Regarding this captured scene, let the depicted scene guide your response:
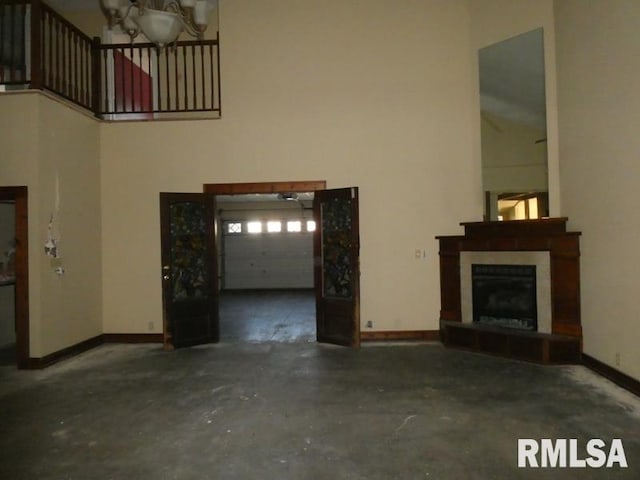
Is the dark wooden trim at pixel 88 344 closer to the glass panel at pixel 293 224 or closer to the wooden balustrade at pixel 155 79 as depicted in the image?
the wooden balustrade at pixel 155 79

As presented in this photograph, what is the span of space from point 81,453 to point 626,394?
4.24 metres

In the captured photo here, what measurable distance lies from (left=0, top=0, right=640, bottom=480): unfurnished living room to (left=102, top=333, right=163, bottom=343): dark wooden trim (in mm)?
41

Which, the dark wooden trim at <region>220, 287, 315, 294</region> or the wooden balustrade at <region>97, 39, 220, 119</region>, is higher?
the wooden balustrade at <region>97, 39, 220, 119</region>

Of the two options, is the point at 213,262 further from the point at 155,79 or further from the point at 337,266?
the point at 155,79

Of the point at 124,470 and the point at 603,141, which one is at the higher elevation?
the point at 603,141

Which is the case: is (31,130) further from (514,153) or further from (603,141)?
(514,153)

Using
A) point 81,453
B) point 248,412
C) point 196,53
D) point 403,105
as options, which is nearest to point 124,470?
point 81,453

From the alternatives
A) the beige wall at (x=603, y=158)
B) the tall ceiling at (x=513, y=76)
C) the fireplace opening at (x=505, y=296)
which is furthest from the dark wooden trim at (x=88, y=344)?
the beige wall at (x=603, y=158)

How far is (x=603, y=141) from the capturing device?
3.79m

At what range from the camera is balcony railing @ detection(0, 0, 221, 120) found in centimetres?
453

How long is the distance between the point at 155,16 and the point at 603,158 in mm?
4601

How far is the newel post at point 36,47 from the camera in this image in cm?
435

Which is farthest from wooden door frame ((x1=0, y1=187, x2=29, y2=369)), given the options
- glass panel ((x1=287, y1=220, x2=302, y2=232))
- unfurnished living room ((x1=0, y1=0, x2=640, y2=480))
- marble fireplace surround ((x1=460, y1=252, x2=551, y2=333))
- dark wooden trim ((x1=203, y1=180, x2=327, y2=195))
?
glass panel ((x1=287, y1=220, x2=302, y2=232))

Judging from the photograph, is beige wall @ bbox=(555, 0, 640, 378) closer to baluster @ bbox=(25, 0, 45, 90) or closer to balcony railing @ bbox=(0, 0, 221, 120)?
balcony railing @ bbox=(0, 0, 221, 120)
